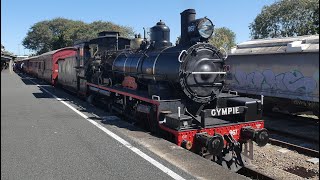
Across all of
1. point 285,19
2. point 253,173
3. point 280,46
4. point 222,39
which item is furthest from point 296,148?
point 222,39

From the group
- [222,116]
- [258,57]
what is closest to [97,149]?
[222,116]

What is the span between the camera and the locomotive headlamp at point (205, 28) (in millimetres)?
8008

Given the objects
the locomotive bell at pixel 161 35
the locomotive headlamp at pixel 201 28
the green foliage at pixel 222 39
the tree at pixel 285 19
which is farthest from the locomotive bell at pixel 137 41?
the green foliage at pixel 222 39

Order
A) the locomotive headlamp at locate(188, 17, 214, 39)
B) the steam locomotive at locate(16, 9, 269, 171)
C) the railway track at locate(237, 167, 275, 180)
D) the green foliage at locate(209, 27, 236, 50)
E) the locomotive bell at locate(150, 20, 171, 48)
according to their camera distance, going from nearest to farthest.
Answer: the railway track at locate(237, 167, 275, 180), the steam locomotive at locate(16, 9, 269, 171), the locomotive headlamp at locate(188, 17, 214, 39), the locomotive bell at locate(150, 20, 171, 48), the green foliage at locate(209, 27, 236, 50)

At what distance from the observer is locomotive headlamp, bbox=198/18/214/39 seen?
8.01 m

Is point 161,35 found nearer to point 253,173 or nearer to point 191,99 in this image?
A: point 191,99

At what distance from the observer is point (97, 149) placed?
6969mm

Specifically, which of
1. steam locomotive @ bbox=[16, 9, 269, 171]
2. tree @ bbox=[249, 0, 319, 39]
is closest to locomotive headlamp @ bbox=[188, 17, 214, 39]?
steam locomotive @ bbox=[16, 9, 269, 171]

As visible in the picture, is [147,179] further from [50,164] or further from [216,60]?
[216,60]

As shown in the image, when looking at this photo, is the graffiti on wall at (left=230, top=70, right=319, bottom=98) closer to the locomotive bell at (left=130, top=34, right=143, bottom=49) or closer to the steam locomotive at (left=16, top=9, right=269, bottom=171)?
the steam locomotive at (left=16, top=9, right=269, bottom=171)

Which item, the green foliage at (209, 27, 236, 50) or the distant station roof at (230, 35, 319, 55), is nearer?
the distant station roof at (230, 35, 319, 55)

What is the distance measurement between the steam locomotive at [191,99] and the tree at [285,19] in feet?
82.9

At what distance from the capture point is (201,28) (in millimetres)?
8055

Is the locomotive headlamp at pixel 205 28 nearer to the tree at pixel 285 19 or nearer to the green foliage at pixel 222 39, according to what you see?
the tree at pixel 285 19
